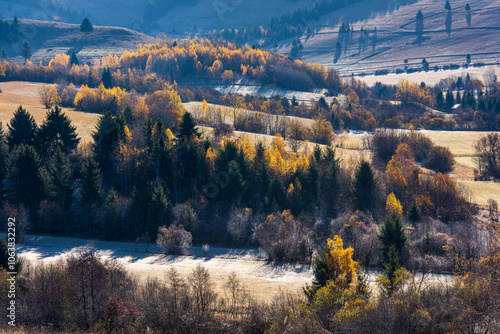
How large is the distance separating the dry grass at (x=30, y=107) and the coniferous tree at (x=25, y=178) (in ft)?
52.1

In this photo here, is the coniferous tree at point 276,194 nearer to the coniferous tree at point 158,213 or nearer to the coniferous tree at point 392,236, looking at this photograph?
the coniferous tree at point 158,213

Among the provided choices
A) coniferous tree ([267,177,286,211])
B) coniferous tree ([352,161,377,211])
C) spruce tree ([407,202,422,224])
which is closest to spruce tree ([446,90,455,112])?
coniferous tree ([352,161,377,211])

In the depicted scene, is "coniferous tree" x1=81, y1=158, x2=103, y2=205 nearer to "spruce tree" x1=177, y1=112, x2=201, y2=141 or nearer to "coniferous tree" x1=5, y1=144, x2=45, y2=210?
"coniferous tree" x1=5, y1=144, x2=45, y2=210

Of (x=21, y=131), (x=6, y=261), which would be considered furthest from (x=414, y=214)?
(x=21, y=131)

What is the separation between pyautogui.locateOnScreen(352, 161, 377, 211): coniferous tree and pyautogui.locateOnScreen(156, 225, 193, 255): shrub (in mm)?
23992

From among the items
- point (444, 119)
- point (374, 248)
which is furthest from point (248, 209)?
point (444, 119)

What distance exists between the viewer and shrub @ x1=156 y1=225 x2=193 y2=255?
174 feet

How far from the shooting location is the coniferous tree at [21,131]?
66.8 metres

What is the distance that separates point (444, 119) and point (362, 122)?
91.9 ft

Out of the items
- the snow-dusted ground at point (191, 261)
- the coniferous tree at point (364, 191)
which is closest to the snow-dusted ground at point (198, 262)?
the snow-dusted ground at point (191, 261)

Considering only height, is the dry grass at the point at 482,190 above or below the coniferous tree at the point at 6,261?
above

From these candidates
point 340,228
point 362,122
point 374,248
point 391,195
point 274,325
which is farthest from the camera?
point 362,122

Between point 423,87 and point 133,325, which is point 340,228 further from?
point 423,87

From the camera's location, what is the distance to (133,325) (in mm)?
29500
